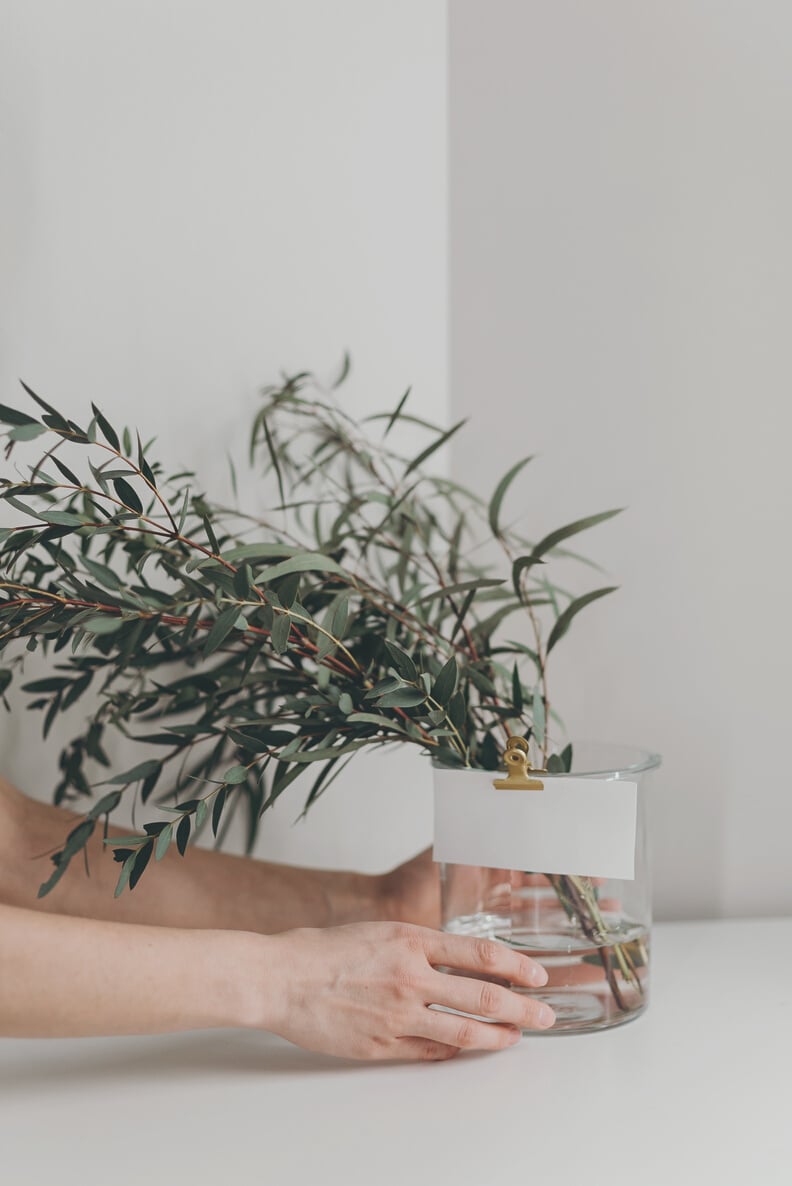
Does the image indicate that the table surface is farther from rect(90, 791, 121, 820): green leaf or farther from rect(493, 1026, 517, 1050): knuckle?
rect(90, 791, 121, 820): green leaf

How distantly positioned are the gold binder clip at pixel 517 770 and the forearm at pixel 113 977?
0.66ft

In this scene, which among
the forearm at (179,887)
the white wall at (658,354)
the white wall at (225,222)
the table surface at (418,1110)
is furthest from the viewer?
the white wall at (658,354)

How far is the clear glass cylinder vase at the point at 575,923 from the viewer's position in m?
0.79

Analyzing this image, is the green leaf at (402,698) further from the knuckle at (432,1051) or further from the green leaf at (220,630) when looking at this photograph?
the knuckle at (432,1051)

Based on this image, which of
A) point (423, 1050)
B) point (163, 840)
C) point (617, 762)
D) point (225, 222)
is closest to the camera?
point (163, 840)

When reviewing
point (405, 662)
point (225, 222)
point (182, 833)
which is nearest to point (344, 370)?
point (225, 222)

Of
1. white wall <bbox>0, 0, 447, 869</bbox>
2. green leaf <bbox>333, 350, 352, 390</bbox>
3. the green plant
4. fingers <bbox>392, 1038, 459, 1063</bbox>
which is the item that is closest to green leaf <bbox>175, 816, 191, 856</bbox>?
the green plant

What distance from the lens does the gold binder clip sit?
75 cm

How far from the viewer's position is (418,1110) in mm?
689

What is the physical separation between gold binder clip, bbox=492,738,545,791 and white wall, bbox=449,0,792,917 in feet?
1.39

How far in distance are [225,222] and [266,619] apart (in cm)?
54

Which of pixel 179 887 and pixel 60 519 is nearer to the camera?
pixel 60 519

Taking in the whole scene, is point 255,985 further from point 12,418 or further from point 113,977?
point 12,418

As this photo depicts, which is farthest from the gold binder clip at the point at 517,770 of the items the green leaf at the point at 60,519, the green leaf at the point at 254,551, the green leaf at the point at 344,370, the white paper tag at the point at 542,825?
the green leaf at the point at 344,370
